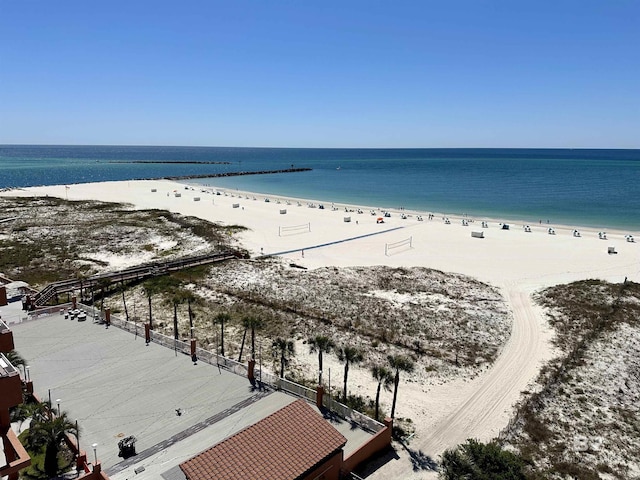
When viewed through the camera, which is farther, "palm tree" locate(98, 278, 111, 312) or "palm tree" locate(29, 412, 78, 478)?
"palm tree" locate(98, 278, 111, 312)

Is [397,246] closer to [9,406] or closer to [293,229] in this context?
[293,229]

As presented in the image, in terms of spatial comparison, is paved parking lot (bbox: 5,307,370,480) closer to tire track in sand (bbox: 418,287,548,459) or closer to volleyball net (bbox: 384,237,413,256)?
tire track in sand (bbox: 418,287,548,459)

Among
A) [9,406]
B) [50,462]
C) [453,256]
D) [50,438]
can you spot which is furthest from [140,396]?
[453,256]

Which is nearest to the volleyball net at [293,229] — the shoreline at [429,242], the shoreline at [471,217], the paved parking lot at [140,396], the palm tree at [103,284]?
the shoreline at [429,242]

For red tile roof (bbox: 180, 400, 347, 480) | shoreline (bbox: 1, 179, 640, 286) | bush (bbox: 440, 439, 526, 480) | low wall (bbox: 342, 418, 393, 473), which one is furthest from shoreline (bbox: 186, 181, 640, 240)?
red tile roof (bbox: 180, 400, 347, 480)

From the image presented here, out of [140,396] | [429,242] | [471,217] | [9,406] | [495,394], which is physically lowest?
[495,394]

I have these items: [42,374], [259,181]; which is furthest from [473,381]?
[259,181]

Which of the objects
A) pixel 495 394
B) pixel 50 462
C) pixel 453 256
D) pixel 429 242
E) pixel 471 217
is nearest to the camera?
pixel 50 462

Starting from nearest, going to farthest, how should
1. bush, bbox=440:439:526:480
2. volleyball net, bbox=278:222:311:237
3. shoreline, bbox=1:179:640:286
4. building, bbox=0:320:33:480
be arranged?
building, bbox=0:320:33:480, bush, bbox=440:439:526:480, shoreline, bbox=1:179:640:286, volleyball net, bbox=278:222:311:237
